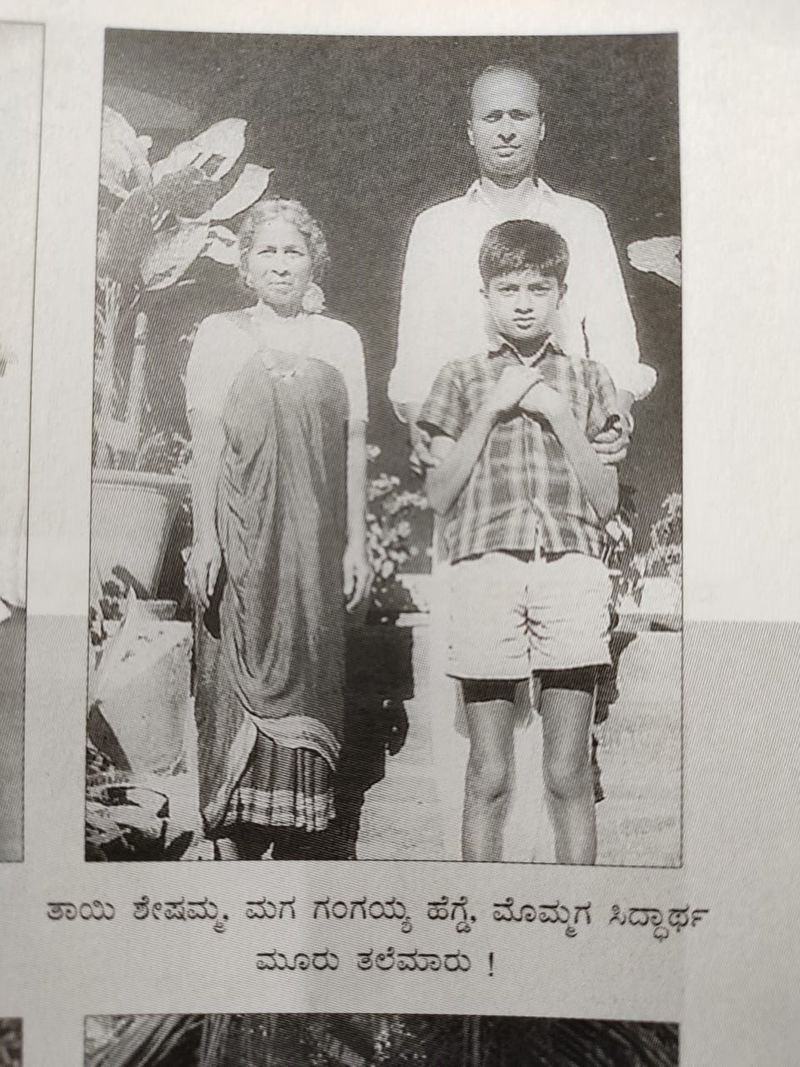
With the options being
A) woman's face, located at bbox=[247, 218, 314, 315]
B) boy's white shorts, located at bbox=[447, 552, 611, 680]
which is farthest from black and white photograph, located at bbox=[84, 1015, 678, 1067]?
woman's face, located at bbox=[247, 218, 314, 315]

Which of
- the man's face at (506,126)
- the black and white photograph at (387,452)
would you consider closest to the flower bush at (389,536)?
the black and white photograph at (387,452)

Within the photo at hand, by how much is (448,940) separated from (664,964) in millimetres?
171

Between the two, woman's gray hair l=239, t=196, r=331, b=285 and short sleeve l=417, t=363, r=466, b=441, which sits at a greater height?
woman's gray hair l=239, t=196, r=331, b=285

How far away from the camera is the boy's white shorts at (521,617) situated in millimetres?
722

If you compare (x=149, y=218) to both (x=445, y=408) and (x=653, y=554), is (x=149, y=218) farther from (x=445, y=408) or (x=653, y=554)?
(x=653, y=554)

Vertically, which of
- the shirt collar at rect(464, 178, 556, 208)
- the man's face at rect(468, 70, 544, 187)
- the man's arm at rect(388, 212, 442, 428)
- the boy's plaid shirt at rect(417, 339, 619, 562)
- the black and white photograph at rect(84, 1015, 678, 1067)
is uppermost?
the man's face at rect(468, 70, 544, 187)

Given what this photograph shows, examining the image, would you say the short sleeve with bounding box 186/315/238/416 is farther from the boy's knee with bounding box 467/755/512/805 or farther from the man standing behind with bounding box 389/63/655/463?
the boy's knee with bounding box 467/755/512/805

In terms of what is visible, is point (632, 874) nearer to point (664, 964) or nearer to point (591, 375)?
point (664, 964)

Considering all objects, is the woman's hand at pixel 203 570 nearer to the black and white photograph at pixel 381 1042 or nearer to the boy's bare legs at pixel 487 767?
the boy's bare legs at pixel 487 767

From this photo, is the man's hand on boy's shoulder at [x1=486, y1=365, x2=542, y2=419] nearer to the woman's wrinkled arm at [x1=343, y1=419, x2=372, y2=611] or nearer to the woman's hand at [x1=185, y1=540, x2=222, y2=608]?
the woman's wrinkled arm at [x1=343, y1=419, x2=372, y2=611]

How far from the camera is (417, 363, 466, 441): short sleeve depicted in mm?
732

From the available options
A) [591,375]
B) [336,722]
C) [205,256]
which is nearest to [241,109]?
[205,256]

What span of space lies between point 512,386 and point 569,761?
306mm

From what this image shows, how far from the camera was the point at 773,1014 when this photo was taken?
707mm
